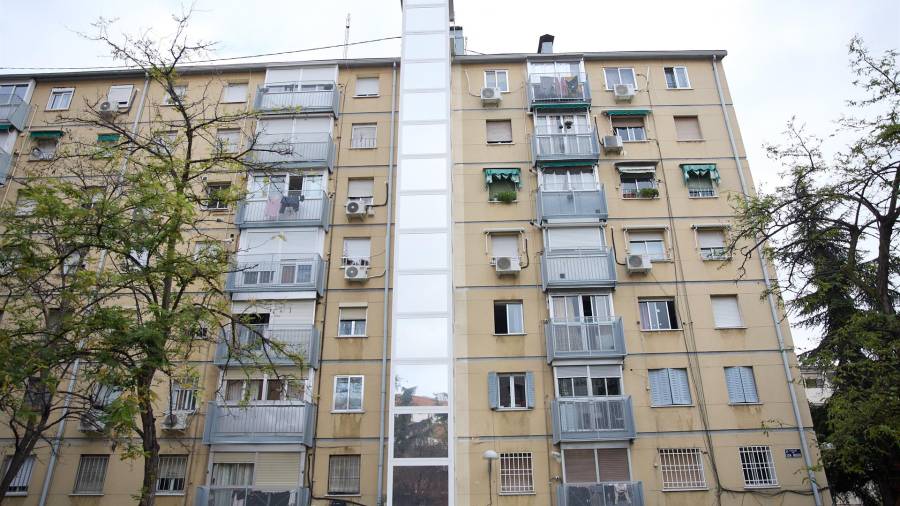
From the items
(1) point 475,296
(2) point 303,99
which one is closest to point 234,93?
(2) point 303,99

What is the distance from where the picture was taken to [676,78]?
1067 inches

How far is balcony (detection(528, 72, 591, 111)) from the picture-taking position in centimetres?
2572

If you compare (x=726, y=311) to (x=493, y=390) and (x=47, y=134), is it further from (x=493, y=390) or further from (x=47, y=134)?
(x=47, y=134)

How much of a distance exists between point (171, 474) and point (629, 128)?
68.8ft

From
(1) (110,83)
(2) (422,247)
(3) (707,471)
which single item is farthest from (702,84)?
(1) (110,83)

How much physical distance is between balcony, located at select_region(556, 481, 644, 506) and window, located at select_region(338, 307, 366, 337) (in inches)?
338

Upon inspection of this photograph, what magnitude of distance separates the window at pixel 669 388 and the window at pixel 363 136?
1379 centimetres

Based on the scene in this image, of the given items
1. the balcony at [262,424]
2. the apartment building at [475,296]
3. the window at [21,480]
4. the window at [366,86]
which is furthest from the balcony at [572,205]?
the window at [21,480]

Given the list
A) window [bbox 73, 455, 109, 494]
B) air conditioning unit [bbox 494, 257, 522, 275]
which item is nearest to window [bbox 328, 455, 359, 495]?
window [bbox 73, 455, 109, 494]

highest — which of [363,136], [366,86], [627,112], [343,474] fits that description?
[366,86]

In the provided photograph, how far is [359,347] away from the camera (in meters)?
22.5

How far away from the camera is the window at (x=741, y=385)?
21.6 meters

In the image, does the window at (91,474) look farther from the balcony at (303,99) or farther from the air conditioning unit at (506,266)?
the air conditioning unit at (506,266)

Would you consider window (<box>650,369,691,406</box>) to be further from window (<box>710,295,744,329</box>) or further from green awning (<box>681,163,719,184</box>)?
green awning (<box>681,163,719,184</box>)
